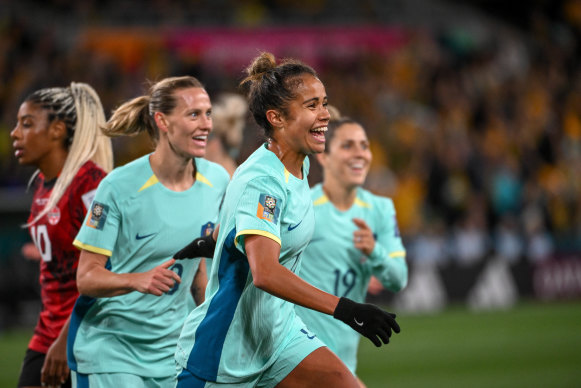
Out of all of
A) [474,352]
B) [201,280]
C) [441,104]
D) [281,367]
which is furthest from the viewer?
[441,104]

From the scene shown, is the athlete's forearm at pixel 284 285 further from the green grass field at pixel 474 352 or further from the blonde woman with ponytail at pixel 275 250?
the green grass field at pixel 474 352

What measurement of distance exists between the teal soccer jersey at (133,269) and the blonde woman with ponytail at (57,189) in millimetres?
270

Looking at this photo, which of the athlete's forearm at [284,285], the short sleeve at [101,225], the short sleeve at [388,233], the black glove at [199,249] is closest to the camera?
the athlete's forearm at [284,285]

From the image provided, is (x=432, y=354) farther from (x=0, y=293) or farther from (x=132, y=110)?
(x=132, y=110)

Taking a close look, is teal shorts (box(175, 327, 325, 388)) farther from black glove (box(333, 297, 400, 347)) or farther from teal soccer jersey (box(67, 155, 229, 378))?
teal soccer jersey (box(67, 155, 229, 378))

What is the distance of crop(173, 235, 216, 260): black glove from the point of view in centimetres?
431

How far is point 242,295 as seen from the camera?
3832mm

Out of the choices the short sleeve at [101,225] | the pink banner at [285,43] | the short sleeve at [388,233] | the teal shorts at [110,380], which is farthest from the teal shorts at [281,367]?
the pink banner at [285,43]

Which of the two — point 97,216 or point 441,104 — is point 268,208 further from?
point 441,104

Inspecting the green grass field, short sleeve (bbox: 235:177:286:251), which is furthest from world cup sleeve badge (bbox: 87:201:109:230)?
the green grass field

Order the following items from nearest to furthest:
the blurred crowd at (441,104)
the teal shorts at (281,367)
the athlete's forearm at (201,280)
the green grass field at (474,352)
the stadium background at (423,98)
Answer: the teal shorts at (281,367), the athlete's forearm at (201,280), the green grass field at (474,352), the stadium background at (423,98), the blurred crowd at (441,104)

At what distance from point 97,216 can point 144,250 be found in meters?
0.33

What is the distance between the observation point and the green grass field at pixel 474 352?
9477mm

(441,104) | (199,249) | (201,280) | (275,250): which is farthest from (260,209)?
(441,104)
